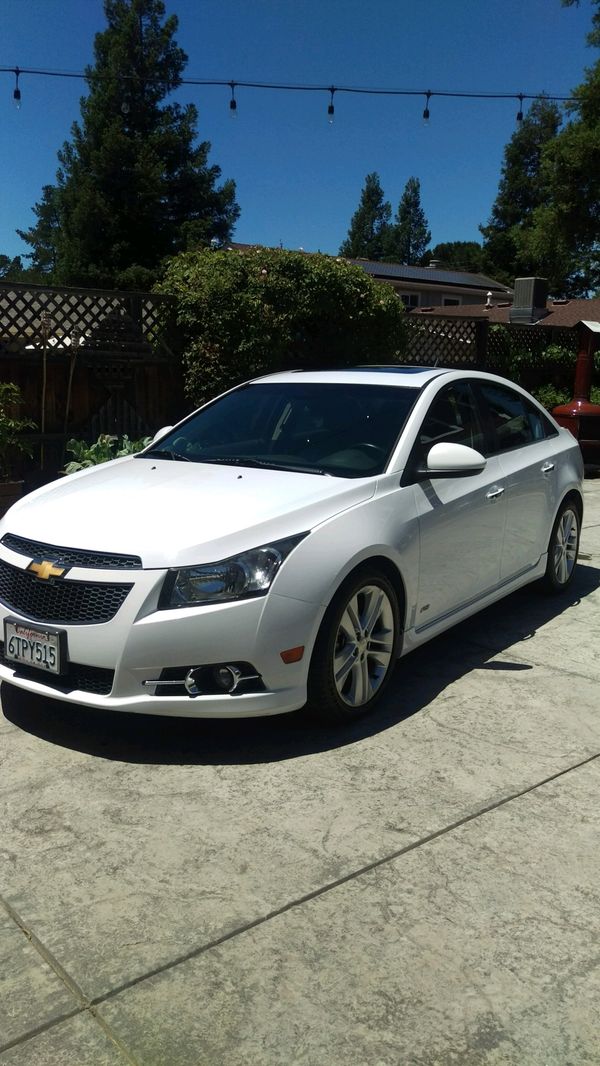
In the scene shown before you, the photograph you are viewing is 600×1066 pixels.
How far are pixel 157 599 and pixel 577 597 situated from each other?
3652mm

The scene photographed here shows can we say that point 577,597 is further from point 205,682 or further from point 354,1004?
point 354,1004

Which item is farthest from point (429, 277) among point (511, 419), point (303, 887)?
point (303, 887)

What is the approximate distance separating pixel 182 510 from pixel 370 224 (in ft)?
340

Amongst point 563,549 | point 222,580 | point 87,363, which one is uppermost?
point 87,363

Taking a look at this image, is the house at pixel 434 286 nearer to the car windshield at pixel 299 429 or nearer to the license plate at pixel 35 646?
the car windshield at pixel 299 429

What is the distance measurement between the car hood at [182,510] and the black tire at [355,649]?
0.34m

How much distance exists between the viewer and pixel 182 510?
3.86 metres

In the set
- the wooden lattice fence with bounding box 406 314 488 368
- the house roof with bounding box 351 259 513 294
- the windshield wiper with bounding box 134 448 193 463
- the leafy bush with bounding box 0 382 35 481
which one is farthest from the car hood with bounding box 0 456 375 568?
the house roof with bounding box 351 259 513 294

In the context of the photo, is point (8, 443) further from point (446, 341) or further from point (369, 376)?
point (446, 341)

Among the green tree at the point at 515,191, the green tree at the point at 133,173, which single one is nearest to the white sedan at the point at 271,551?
the green tree at the point at 133,173

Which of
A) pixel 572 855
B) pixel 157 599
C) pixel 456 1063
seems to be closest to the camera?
pixel 456 1063

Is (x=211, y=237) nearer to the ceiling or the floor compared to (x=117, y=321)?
nearer to the ceiling

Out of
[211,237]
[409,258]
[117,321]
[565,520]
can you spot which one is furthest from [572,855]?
[409,258]

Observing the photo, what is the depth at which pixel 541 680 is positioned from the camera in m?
4.66
